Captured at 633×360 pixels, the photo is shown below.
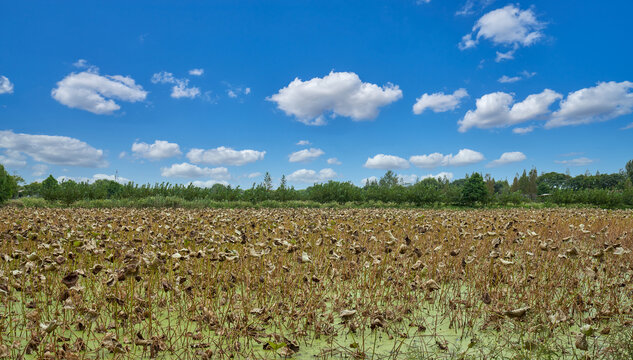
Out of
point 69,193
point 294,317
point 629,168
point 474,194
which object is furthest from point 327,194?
point 629,168

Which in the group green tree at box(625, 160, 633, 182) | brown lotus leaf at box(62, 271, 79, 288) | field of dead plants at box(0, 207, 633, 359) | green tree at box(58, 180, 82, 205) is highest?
green tree at box(625, 160, 633, 182)

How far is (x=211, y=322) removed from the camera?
3838 mm

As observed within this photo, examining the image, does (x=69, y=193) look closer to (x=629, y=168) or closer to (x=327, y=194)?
(x=327, y=194)

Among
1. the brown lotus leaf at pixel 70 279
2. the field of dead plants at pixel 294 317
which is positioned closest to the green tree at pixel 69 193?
the field of dead plants at pixel 294 317

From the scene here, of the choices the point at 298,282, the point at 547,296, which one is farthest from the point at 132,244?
the point at 547,296

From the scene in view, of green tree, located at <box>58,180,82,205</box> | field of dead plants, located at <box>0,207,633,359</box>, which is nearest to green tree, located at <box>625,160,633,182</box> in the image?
field of dead plants, located at <box>0,207,633,359</box>

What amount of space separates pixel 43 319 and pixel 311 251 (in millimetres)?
4468

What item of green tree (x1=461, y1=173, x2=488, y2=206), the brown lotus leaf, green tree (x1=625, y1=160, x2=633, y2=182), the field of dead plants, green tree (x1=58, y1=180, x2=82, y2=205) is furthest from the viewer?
green tree (x1=625, y1=160, x2=633, y2=182)

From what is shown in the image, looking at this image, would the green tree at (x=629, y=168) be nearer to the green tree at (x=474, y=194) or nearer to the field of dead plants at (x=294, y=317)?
the green tree at (x=474, y=194)

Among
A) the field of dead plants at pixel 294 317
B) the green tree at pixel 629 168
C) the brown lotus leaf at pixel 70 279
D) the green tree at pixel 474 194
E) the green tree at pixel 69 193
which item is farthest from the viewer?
the green tree at pixel 629 168

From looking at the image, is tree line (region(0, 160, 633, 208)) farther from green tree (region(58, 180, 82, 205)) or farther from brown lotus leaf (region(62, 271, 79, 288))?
brown lotus leaf (region(62, 271, 79, 288))

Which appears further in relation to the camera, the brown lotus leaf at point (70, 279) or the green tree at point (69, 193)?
the green tree at point (69, 193)

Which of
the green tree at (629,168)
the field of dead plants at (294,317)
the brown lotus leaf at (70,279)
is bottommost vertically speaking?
the field of dead plants at (294,317)

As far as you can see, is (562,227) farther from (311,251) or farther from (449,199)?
(449,199)
